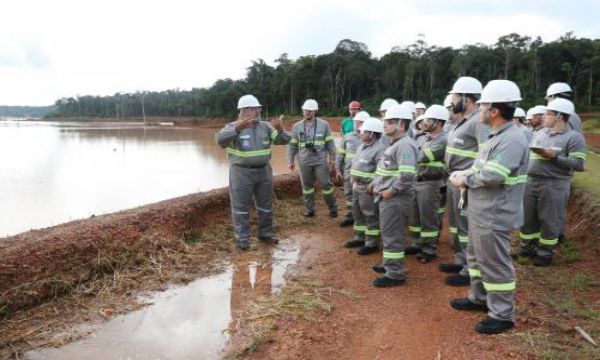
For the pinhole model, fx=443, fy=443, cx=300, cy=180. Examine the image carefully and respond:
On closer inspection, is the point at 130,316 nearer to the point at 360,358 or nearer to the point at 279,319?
the point at 279,319

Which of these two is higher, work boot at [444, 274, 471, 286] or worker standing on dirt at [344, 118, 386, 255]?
worker standing on dirt at [344, 118, 386, 255]

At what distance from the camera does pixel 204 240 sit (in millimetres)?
6578

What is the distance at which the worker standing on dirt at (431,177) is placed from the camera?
5.33m

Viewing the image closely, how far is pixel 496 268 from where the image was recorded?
11.5 feet

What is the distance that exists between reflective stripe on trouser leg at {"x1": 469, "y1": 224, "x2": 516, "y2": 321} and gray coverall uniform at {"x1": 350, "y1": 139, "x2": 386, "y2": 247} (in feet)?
7.17

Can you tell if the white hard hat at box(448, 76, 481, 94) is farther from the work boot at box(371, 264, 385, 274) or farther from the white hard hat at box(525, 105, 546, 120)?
the white hard hat at box(525, 105, 546, 120)

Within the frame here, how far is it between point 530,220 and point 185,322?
418cm

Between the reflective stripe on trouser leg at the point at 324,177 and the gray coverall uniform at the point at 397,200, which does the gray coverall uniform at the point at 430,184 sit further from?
the reflective stripe on trouser leg at the point at 324,177

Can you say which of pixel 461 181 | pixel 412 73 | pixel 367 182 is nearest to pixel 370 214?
pixel 367 182

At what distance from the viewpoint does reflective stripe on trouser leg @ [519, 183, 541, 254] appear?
5340mm

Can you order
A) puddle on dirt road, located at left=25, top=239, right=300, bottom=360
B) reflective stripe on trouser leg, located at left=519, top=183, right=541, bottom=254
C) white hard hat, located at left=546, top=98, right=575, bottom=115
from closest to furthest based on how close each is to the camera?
puddle on dirt road, located at left=25, top=239, right=300, bottom=360
white hard hat, located at left=546, top=98, right=575, bottom=115
reflective stripe on trouser leg, located at left=519, top=183, right=541, bottom=254

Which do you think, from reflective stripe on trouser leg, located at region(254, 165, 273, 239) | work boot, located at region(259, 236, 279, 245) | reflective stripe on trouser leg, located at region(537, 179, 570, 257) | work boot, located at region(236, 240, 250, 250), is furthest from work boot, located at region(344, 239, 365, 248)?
reflective stripe on trouser leg, located at region(537, 179, 570, 257)

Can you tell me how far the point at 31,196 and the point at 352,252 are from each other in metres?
10.00

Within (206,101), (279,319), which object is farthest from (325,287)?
(206,101)
